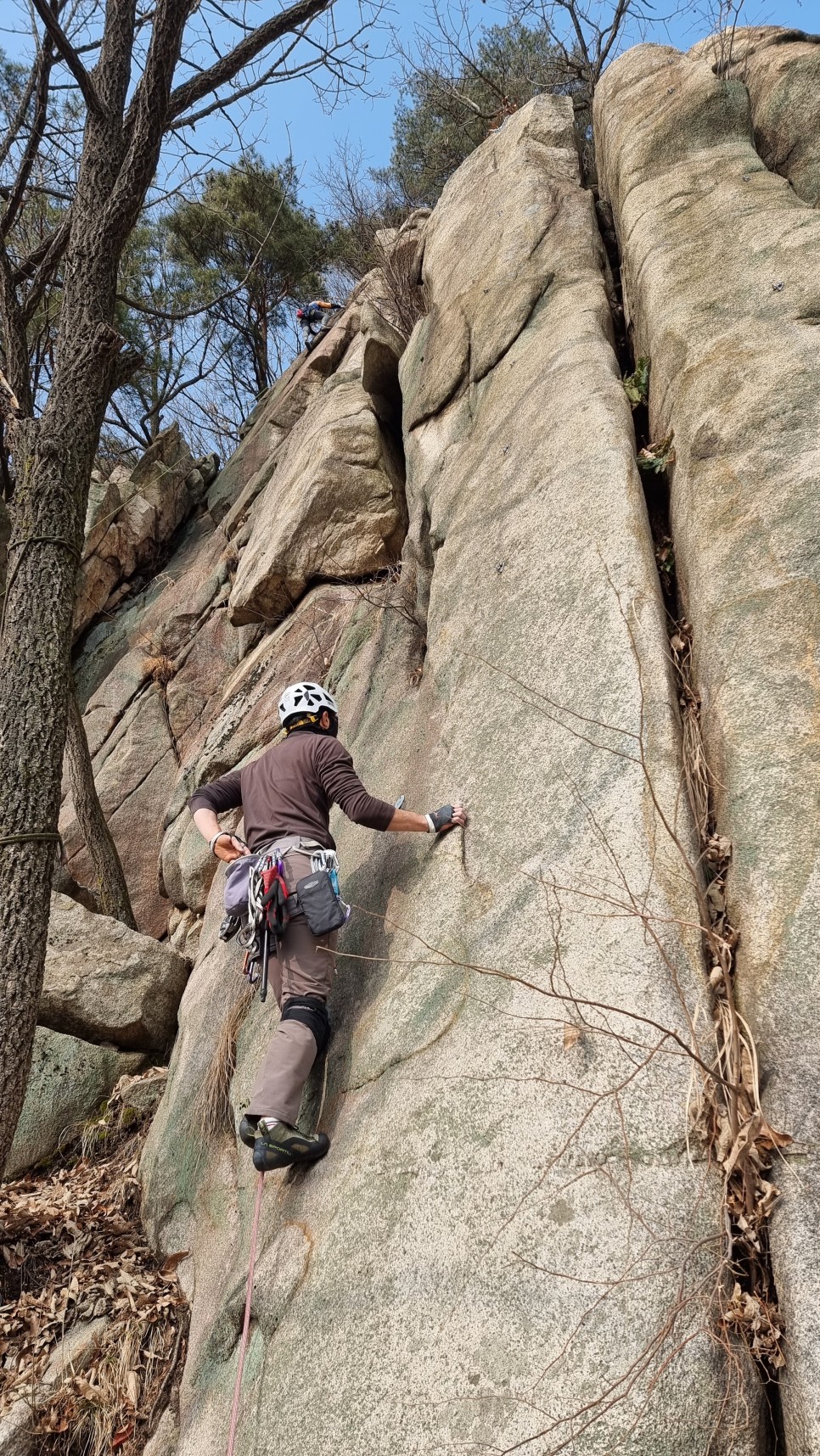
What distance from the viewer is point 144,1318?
492 centimetres

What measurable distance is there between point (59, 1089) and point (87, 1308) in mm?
1986

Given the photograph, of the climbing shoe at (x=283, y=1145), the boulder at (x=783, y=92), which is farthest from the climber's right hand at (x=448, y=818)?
the boulder at (x=783, y=92)

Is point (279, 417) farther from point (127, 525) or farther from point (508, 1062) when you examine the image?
point (508, 1062)

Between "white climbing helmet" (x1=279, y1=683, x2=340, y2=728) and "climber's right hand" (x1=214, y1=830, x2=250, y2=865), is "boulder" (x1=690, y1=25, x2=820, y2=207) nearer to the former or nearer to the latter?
"white climbing helmet" (x1=279, y1=683, x2=340, y2=728)

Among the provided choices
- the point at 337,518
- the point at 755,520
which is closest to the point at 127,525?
the point at 337,518

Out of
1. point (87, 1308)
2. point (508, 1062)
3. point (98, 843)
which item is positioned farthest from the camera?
point (98, 843)

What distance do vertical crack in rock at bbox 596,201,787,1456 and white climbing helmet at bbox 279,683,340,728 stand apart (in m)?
2.16

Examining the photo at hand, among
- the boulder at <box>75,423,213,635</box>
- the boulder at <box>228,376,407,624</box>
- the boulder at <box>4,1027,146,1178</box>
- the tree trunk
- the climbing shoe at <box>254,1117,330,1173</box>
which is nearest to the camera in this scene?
the climbing shoe at <box>254,1117,330,1173</box>

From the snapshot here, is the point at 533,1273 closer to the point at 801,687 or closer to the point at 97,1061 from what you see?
the point at 801,687

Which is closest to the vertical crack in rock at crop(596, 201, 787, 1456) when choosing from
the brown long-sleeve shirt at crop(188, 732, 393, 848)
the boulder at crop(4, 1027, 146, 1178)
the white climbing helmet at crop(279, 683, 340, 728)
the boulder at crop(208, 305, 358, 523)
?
the brown long-sleeve shirt at crop(188, 732, 393, 848)

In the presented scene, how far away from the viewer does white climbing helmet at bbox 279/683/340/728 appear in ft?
18.5

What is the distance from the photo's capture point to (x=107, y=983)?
7.38 m

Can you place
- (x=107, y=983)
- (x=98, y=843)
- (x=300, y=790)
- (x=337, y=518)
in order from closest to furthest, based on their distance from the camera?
(x=300, y=790) → (x=107, y=983) → (x=337, y=518) → (x=98, y=843)

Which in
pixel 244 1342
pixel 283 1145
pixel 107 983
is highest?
pixel 107 983
